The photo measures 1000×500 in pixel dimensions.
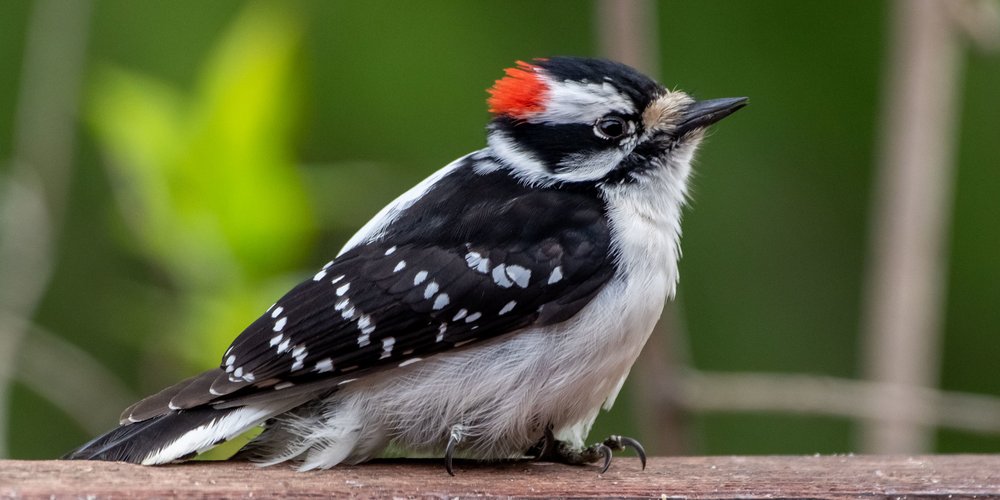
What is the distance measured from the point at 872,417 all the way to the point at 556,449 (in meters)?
1.33

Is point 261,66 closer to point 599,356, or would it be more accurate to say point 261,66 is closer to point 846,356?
point 599,356

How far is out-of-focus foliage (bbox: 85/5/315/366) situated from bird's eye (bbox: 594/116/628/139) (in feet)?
3.79

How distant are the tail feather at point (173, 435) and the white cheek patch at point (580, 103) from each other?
1.04m

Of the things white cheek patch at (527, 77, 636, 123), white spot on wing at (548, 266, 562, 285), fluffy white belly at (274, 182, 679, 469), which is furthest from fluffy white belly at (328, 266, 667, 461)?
white cheek patch at (527, 77, 636, 123)

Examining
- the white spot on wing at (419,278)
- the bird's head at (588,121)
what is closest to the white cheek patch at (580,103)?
the bird's head at (588,121)

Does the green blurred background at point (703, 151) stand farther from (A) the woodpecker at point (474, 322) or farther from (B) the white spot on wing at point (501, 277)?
(B) the white spot on wing at point (501, 277)

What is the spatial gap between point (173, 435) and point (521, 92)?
4.11 feet

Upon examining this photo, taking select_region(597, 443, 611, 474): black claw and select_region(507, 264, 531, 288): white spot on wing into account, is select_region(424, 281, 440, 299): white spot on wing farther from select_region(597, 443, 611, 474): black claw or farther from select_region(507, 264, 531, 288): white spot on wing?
select_region(597, 443, 611, 474): black claw

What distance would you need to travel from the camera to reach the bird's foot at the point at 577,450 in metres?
3.51

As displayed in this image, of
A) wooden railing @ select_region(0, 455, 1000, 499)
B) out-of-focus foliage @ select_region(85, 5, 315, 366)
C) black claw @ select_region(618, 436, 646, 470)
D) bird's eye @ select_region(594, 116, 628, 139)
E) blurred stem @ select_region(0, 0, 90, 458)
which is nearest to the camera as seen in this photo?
wooden railing @ select_region(0, 455, 1000, 499)

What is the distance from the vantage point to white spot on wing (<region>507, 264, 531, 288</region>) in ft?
10.7

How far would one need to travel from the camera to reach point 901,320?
470cm

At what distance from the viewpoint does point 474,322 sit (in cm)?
323

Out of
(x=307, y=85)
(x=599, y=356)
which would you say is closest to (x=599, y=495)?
(x=599, y=356)
